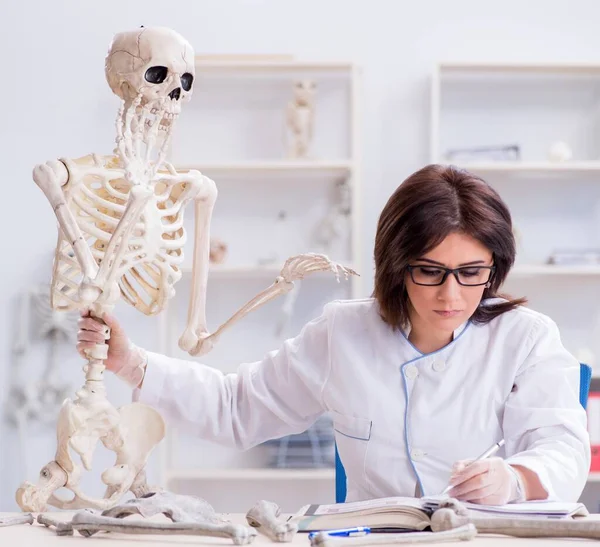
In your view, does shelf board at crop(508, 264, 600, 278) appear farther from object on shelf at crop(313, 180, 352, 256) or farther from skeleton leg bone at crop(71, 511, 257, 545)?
skeleton leg bone at crop(71, 511, 257, 545)

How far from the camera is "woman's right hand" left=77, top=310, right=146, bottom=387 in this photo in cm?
166

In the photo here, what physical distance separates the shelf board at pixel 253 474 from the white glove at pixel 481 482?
2029 mm

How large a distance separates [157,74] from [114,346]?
532 millimetres

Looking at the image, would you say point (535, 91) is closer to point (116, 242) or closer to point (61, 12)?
point (61, 12)

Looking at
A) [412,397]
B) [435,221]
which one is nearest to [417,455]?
[412,397]

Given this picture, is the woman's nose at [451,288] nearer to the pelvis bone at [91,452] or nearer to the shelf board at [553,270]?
the pelvis bone at [91,452]

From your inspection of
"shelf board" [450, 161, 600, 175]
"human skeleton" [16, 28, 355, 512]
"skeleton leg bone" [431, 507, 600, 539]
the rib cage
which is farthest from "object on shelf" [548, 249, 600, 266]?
"skeleton leg bone" [431, 507, 600, 539]

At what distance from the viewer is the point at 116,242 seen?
5.30ft

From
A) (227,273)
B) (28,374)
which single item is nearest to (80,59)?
(227,273)

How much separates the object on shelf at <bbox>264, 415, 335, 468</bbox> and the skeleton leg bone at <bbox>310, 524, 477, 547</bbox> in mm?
2281

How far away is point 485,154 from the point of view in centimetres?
356

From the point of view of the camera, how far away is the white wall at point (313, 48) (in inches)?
148

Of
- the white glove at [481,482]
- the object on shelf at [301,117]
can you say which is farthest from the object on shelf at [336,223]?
the white glove at [481,482]

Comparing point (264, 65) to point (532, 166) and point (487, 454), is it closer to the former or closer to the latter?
point (532, 166)
